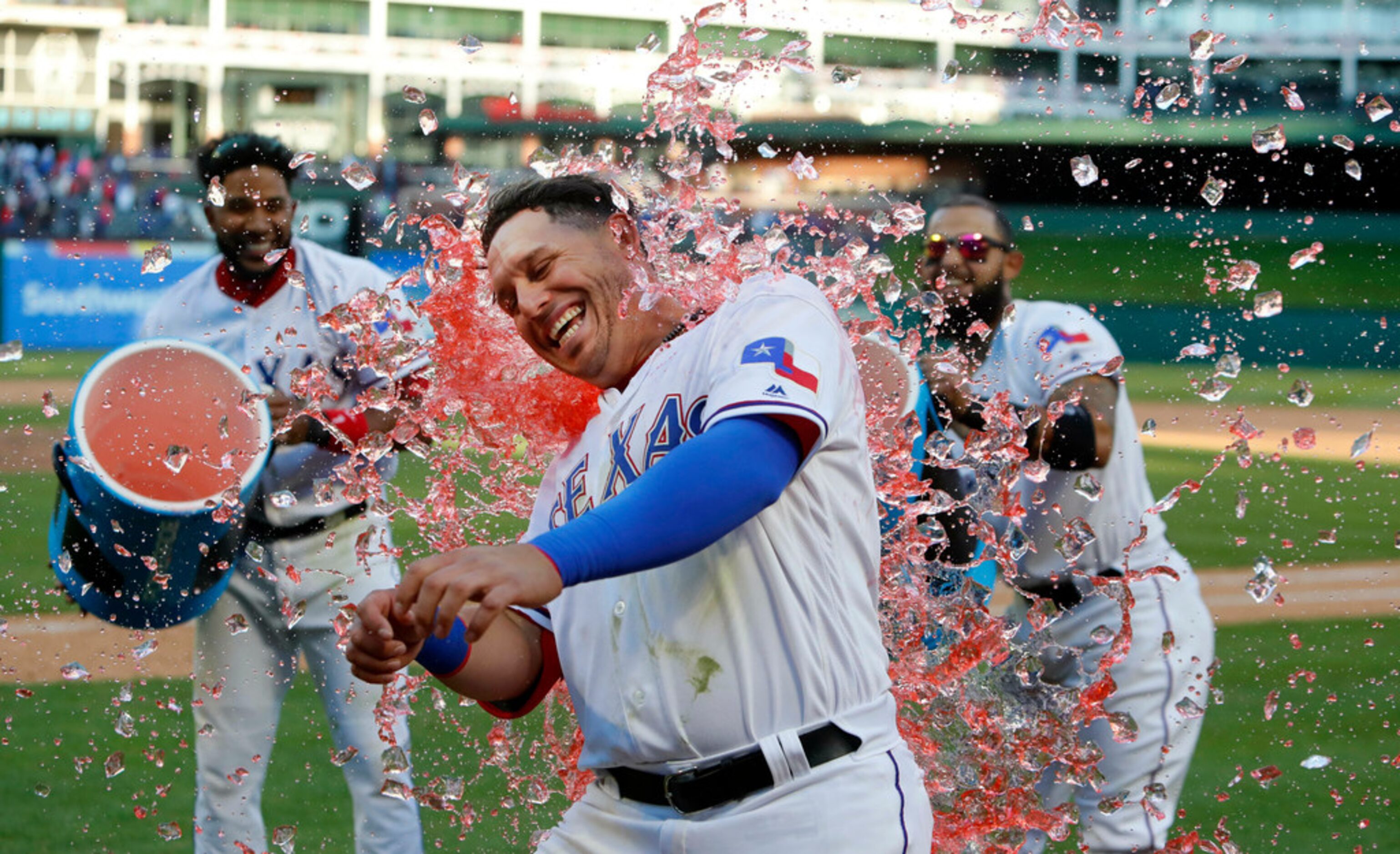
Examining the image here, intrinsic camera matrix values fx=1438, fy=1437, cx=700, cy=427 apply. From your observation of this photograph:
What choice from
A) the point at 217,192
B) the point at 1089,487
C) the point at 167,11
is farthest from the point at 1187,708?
the point at 167,11

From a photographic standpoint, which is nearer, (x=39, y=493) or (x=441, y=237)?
(x=441, y=237)

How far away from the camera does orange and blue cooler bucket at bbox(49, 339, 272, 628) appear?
3.59 metres

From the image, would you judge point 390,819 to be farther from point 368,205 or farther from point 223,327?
point 368,205

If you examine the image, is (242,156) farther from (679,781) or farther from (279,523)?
(679,781)

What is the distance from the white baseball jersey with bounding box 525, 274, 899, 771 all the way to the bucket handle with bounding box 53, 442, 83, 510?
2.03m

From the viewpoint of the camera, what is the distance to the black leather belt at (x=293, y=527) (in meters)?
4.10

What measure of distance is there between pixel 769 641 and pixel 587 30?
38.7m

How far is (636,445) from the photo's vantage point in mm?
2090

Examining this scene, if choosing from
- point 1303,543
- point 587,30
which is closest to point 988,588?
point 1303,543

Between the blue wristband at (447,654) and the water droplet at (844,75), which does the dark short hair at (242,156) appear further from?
the blue wristband at (447,654)

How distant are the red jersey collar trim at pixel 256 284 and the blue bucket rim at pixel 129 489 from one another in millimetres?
502

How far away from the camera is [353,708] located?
156 inches

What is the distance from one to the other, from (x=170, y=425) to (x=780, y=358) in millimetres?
2387

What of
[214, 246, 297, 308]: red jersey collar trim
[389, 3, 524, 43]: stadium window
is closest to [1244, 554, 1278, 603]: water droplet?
[214, 246, 297, 308]: red jersey collar trim
